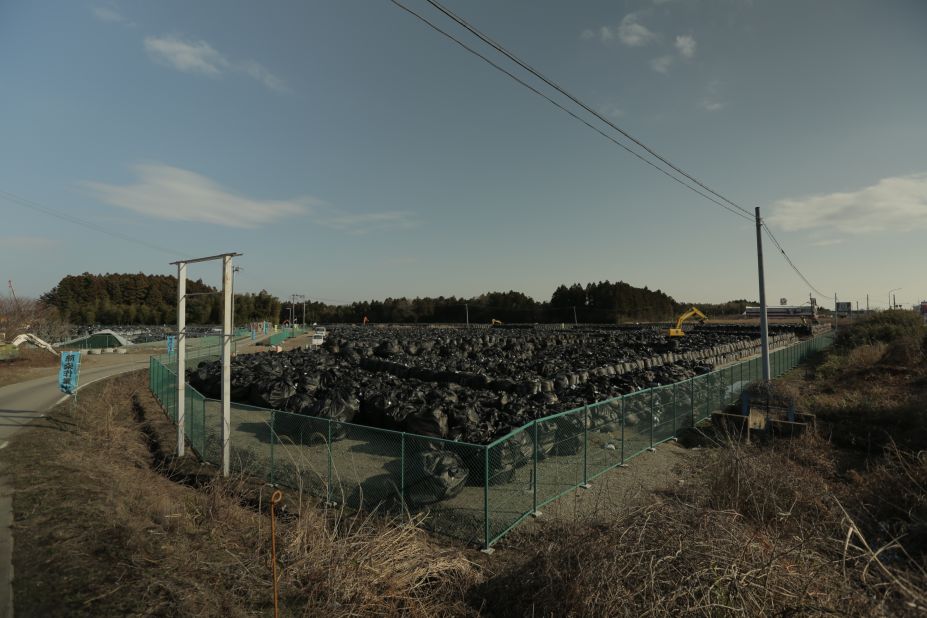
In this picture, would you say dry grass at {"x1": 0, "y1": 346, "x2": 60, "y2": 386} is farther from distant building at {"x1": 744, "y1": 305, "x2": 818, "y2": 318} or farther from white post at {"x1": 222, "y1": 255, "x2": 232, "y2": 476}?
distant building at {"x1": 744, "y1": 305, "x2": 818, "y2": 318}

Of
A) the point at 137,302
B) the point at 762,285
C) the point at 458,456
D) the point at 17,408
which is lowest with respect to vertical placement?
the point at 17,408

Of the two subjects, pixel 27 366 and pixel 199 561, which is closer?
pixel 199 561

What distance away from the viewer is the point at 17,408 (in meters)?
14.5

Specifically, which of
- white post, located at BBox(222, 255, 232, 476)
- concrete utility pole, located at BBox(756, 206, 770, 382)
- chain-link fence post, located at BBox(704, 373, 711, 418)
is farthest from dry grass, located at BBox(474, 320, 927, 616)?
concrete utility pole, located at BBox(756, 206, 770, 382)

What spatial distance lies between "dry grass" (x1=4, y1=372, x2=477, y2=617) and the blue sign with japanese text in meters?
6.29

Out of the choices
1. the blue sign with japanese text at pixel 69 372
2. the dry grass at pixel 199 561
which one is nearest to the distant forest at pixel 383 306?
the blue sign with japanese text at pixel 69 372

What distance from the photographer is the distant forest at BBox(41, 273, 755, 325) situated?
316 ft

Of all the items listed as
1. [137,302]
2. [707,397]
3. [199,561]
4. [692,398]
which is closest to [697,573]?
[199,561]

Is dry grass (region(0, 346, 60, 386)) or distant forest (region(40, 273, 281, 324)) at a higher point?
distant forest (region(40, 273, 281, 324))

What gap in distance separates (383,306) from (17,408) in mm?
126334

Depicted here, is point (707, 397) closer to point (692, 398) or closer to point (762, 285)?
point (692, 398)

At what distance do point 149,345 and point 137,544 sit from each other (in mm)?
41639

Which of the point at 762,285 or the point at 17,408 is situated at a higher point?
the point at 762,285

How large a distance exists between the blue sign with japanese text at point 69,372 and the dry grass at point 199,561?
6.29m
